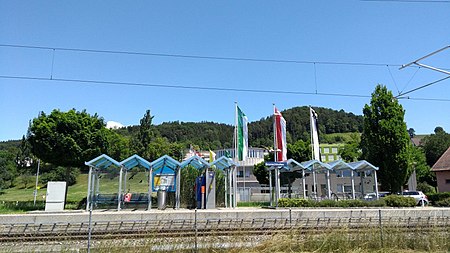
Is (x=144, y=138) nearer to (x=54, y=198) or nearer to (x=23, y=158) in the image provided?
(x=23, y=158)

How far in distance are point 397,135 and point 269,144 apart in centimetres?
8402

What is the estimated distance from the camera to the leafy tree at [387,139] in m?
29.3

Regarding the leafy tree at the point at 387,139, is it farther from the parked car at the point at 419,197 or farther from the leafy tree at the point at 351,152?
the leafy tree at the point at 351,152

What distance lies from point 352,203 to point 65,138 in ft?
72.2

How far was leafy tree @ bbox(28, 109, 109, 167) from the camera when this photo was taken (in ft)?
84.8

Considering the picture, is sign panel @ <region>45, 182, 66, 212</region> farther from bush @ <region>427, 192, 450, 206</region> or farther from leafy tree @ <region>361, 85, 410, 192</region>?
bush @ <region>427, 192, 450, 206</region>

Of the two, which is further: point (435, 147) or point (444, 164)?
point (435, 147)

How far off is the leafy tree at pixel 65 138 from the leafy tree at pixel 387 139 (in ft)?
79.9

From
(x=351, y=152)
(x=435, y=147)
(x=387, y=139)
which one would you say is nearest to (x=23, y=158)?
(x=351, y=152)

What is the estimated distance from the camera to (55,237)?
11.4 metres

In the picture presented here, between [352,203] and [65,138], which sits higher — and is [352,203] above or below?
below

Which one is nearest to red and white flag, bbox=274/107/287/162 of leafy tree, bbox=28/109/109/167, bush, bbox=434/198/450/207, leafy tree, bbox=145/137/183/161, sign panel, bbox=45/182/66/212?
bush, bbox=434/198/450/207

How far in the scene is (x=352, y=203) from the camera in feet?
75.6

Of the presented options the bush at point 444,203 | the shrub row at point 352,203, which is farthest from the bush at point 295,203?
the bush at point 444,203
